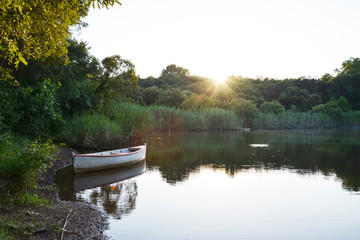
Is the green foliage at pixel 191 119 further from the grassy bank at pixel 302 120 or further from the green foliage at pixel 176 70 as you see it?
the green foliage at pixel 176 70

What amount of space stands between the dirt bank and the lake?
37 cm

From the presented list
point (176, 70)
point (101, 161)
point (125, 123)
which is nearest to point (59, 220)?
point (101, 161)

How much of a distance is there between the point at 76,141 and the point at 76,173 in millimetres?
6256

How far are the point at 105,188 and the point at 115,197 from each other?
3.69ft

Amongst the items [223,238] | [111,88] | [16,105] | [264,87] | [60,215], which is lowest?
[223,238]

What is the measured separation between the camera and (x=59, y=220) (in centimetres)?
563

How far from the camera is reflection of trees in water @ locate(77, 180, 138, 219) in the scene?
7.48 m

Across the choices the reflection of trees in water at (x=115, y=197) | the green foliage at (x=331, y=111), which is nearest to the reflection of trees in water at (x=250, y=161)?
the reflection of trees in water at (x=115, y=197)

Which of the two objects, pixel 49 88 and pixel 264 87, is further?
pixel 264 87

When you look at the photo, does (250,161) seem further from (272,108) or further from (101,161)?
(272,108)

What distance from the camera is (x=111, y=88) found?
73.7ft

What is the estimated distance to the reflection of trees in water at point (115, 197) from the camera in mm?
7477

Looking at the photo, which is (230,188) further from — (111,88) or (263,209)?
(111,88)

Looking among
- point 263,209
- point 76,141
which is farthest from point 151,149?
point 263,209
